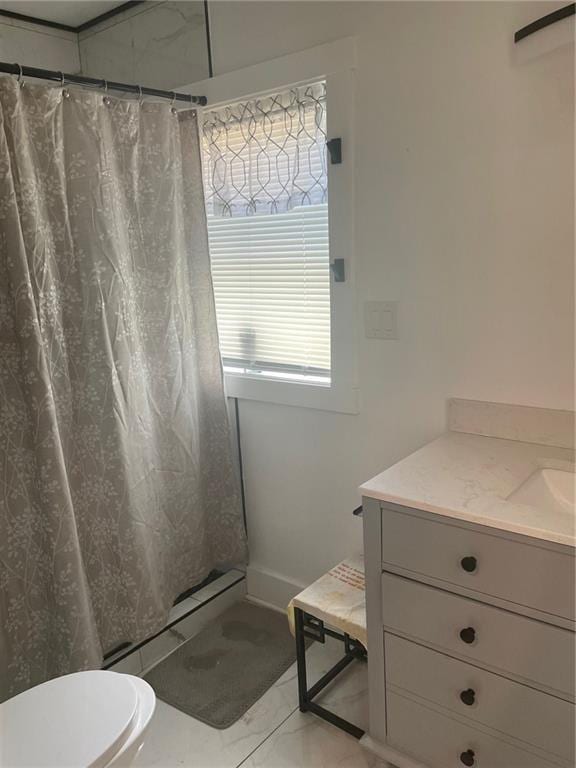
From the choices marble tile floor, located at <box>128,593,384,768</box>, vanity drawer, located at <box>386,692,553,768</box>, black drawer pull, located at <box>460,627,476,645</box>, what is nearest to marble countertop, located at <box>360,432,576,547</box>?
black drawer pull, located at <box>460,627,476,645</box>

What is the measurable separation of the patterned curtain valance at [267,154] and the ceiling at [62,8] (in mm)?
651

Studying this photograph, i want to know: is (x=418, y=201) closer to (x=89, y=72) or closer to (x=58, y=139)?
(x=58, y=139)

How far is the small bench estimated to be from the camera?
1.60m

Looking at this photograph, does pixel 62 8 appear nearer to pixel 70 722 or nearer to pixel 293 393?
pixel 293 393

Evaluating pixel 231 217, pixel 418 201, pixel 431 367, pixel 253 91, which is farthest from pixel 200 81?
pixel 431 367

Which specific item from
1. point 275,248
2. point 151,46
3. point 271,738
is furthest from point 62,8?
point 271,738

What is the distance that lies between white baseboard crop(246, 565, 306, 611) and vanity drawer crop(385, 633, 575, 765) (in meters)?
0.83

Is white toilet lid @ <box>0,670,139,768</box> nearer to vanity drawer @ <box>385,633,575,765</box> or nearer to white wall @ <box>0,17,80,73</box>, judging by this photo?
vanity drawer @ <box>385,633,575,765</box>

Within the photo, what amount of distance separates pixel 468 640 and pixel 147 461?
1147 mm

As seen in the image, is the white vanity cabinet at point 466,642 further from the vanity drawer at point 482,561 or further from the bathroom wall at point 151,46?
the bathroom wall at point 151,46

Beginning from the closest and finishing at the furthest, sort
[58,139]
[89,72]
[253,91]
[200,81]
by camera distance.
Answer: [58,139], [253,91], [200,81], [89,72]

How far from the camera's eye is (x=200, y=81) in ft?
6.82

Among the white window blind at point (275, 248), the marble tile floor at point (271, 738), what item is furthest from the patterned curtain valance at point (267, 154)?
the marble tile floor at point (271, 738)

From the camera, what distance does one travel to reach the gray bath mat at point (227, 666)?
6.02 feet
